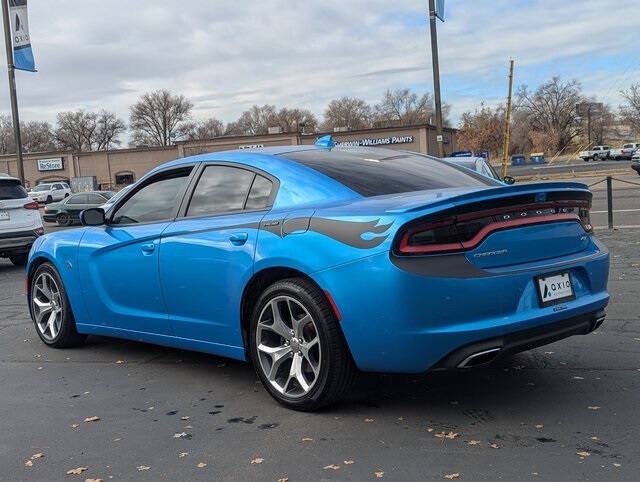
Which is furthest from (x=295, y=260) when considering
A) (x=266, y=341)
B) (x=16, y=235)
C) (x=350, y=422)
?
(x=16, y=235)

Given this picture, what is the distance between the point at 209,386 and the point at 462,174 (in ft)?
7.69

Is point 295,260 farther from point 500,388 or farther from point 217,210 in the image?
point 500,388

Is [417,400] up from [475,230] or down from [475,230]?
→ down

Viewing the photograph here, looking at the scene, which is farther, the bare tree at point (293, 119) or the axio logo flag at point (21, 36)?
the bare tree at point (293, 119)

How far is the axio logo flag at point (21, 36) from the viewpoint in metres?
21.9

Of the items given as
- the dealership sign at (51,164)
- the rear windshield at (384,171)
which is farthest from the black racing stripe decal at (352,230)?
the dealership sign at (51,164)

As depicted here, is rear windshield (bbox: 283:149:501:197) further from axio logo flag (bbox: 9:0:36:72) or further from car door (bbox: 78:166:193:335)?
axio logo flag (bbox: 9:0:36:72)

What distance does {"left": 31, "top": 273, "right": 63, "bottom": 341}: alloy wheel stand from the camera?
19.8ft

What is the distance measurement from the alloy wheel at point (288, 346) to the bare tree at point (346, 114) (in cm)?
11222

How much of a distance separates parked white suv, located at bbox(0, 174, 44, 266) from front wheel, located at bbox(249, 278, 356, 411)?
938 centimetres

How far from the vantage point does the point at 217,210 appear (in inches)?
183

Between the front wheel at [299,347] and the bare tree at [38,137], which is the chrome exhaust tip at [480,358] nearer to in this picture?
the front wheel at [299,347]

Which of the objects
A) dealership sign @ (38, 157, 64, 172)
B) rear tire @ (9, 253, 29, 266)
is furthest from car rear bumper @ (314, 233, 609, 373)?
dealership sign @ (38, 157, 64, 172)

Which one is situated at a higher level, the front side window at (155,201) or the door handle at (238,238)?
the front side window at (155,201)
